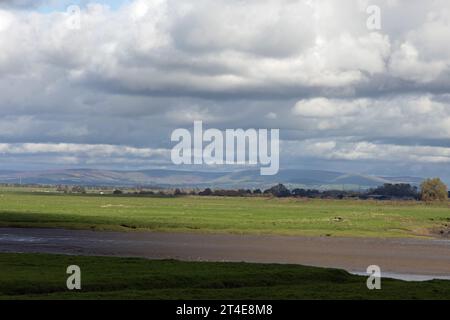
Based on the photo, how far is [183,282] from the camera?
40.1 metres

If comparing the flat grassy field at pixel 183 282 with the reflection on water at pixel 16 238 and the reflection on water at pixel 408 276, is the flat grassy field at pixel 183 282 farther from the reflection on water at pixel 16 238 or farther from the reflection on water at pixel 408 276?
the reflection on water at pixel 16 238

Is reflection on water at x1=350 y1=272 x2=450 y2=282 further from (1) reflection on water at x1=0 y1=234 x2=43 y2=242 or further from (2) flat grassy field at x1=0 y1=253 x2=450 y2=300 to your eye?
(1) reflection on water at x1=0 y1=234 x2=43 y2=242

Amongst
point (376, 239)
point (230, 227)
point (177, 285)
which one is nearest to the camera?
point (177, 285)

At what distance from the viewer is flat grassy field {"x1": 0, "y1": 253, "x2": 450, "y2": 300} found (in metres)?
34.7

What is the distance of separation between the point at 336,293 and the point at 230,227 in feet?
200

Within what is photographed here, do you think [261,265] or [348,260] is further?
[348,260]

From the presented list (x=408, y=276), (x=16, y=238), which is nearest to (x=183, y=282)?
(x=408, y=276)

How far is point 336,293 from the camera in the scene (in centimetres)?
3606

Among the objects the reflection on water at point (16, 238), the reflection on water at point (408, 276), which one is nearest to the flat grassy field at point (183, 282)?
the reflection on water at point (408, 276)

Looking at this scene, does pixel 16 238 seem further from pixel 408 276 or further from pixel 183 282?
pixel 408 276

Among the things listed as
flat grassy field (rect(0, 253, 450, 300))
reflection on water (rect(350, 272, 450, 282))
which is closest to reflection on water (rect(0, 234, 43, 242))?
flat grassy field (rect(0, 253, 450, 300))

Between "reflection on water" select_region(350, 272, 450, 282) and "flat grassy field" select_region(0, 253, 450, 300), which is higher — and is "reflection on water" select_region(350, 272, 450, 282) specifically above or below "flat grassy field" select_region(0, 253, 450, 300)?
below
